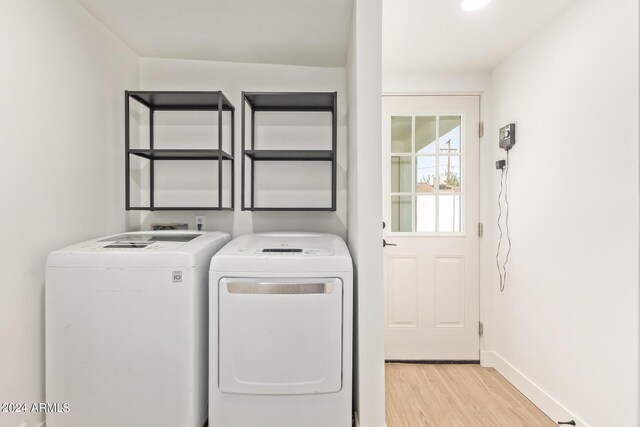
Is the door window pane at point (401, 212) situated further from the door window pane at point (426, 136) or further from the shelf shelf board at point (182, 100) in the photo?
the shelf shelf board at point (182, 100)

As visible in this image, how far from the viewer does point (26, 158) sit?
4.25 feet

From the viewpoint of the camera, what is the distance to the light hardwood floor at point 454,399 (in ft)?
6.05

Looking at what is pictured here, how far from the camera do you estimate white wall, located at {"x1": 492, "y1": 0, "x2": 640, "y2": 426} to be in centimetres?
144

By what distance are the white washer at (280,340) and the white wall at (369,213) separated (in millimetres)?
68

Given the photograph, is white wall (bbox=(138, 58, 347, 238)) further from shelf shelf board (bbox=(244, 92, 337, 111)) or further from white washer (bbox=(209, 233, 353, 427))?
white washer (bbox=(209, 233, 353, 427))

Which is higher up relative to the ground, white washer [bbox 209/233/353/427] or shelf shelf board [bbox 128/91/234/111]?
shelf shelf board [bbox 128/91/234/111]

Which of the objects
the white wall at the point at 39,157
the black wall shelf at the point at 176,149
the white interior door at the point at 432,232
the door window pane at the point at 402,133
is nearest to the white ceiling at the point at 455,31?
the white interior door at the point at 432,232

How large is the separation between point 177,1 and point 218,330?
1.51m

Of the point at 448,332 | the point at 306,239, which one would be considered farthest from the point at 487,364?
the point at 306,239

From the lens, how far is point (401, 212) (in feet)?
8.52

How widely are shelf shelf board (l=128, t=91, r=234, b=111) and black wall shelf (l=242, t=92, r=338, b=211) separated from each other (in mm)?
166

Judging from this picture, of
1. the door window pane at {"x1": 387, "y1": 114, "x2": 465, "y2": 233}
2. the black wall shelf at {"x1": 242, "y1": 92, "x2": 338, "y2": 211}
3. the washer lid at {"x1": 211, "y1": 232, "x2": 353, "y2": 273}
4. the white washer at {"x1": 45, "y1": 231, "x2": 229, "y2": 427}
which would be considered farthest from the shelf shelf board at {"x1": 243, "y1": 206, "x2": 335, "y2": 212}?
the door window pane at {"x1": 387, "y1": 114, "x2": 465, "y2": 233}

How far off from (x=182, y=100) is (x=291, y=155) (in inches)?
28.5

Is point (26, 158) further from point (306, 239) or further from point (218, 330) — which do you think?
point (306, 239)
